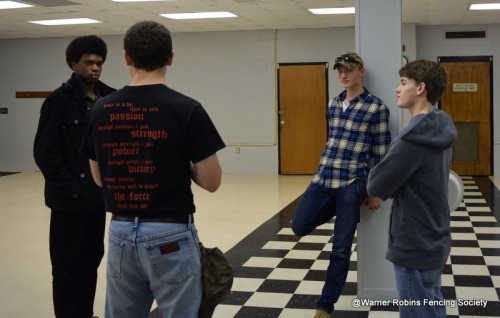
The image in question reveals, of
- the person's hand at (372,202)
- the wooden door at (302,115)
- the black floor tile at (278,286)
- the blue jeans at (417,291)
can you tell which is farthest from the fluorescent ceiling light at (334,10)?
the blue jeans at (417,291)

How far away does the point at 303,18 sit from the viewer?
10.4 m

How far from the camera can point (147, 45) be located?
6.33 feet

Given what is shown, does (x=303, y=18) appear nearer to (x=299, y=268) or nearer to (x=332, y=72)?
(x=332, y=72)

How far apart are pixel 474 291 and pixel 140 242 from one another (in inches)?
116

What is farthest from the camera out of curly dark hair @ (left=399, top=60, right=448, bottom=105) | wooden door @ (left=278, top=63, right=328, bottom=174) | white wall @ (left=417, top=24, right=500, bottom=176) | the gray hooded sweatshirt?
wooden door @ (left=278, top=63, right=328, bottom=174)

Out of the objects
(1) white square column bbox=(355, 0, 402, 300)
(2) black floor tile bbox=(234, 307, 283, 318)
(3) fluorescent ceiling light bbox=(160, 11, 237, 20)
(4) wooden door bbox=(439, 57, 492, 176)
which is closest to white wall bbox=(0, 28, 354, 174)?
(3) fluorescent ceiling light bbox=(160, 11, 237, 20)

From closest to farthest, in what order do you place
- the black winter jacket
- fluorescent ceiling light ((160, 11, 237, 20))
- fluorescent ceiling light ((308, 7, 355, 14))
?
1. the black winter jacket
2. fluorescent ceiling light ((308, 7, 355, 14))
3. fluorescent ceiling light ((160, 11, 237, 20))

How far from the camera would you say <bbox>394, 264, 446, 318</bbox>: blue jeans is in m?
2.26

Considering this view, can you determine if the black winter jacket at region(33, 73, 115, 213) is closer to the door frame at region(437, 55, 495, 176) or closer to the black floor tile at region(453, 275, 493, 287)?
the black floor tile at region(453, 275, 493, 287)

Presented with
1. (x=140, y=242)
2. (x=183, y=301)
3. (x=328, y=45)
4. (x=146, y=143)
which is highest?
(x=328, y=45)

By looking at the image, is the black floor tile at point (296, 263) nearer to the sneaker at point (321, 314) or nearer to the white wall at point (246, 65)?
the sneaker at point (321, 314)

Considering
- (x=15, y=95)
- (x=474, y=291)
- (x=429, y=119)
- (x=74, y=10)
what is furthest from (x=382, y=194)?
(x=15, y=95)

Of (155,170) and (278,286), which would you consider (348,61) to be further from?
(155,170)

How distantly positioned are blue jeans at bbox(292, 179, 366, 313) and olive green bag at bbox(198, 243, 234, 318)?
1.54 m
